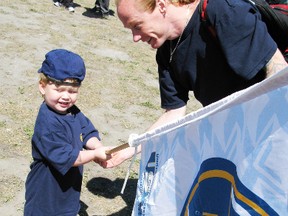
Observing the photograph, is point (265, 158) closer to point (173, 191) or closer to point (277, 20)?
point (173, 191)

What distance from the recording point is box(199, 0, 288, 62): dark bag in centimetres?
198

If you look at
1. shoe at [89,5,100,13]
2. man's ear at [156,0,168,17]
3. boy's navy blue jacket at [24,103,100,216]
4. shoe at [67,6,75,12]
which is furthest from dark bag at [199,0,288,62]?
shoe at [89,5,100,13]

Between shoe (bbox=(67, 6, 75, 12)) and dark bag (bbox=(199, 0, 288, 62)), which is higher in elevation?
dark bag (bbox=(199, 0, 288, 62))

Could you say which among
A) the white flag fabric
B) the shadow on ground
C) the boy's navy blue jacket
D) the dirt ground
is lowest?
the dirt ground

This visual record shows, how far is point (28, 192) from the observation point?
2666 mm

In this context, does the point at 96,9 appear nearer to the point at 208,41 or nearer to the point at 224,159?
the point at 208,41

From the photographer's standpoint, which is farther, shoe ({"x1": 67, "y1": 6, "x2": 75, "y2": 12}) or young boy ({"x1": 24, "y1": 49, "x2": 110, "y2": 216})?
shoe ({"x1": 67, "y1": 6, "x2": 75, "y2": 12})

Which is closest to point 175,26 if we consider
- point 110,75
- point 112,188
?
point 112,188

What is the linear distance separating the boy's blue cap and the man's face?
0.51 metres

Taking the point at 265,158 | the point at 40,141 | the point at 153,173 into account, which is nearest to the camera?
the point at 265,158

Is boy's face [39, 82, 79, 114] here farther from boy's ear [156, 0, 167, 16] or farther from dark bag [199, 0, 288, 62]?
dark bag [199, 0, 288, 62]

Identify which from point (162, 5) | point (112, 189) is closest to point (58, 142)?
point (162, 5)

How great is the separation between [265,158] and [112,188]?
2753mm

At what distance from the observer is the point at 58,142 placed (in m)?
2.45
